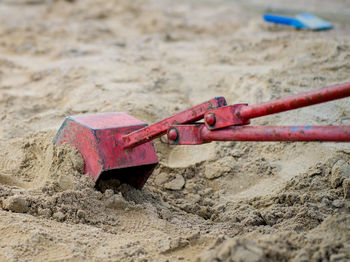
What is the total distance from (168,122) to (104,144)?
40cm

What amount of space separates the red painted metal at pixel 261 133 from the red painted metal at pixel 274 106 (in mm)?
41

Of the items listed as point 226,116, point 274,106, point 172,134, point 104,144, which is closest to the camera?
point 274,106

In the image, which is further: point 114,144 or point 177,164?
point 177,164

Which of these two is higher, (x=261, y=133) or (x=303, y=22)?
(x=303, y=22)

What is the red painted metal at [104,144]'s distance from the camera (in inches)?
100

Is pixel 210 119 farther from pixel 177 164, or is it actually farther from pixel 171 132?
pixel 177 164

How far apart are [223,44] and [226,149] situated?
2516 millimetres

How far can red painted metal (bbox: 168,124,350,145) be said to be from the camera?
1.86 meters

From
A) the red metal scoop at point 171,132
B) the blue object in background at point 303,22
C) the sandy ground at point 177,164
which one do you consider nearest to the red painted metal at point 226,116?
the red metal scoop at point 171,132

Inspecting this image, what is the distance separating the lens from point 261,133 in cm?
203

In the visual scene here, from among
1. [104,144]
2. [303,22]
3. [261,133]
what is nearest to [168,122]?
[104,144]

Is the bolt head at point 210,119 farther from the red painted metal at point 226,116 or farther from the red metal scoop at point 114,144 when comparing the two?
the red metal scoop at point 114,144

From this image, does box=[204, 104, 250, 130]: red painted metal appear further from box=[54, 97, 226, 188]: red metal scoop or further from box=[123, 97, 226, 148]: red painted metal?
box=[54, 97, 226, 188]: red metal scoop

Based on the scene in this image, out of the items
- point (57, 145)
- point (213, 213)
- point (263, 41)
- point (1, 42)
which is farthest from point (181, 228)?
point (1, 42)
